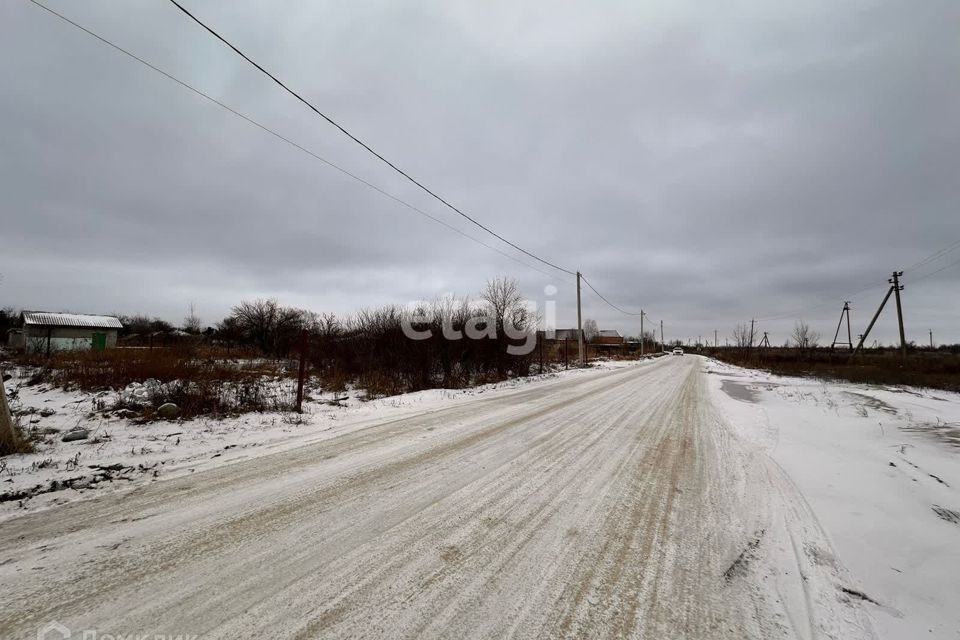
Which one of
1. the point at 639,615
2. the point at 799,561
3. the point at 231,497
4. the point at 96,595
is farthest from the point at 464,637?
the point at 231,497

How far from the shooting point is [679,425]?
22.7 ft

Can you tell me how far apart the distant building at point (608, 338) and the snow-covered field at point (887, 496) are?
2933 inches

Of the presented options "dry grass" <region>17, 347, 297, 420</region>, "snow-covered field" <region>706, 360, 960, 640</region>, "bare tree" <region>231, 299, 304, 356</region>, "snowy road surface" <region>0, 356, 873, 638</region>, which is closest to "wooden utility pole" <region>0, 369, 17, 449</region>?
"dry grass" <region>17, 347, 297, 420</region>

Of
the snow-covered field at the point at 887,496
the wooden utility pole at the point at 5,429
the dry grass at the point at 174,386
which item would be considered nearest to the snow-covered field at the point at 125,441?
the wooden utility pole at the point at 5,429

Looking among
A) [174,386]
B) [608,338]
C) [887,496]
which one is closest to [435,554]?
[887,496]

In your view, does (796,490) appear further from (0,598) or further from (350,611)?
(0,598)

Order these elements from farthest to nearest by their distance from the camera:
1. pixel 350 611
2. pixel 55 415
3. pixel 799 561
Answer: pixel 55 415
pixel 799 561
pixel 350 611

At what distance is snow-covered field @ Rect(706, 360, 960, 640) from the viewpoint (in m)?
2.17

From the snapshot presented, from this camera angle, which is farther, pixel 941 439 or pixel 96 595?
pixel 941 439

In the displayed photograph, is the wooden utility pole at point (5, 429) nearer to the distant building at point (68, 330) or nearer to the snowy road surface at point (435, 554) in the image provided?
the snowy road surface at point (435, 554)

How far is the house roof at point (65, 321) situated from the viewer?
115ft

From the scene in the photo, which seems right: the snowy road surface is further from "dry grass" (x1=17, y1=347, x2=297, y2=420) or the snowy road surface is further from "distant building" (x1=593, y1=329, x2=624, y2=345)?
"distant building" (x1=593, y1=329, x2=624, y2=345)

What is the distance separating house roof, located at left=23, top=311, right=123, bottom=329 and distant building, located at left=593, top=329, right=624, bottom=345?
7599 cm

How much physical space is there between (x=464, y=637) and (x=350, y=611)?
62 centimetres
